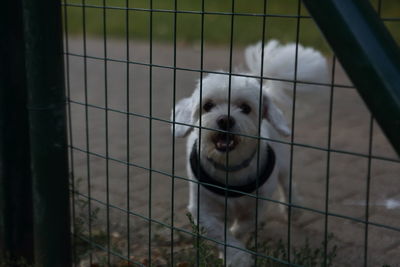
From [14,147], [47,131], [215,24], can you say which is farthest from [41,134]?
[215,24]

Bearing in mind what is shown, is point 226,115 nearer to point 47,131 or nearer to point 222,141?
point 222,141

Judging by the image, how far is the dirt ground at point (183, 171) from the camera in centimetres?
318

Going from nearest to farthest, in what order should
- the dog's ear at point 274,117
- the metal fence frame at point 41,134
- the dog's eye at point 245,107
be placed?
1. the metal fence frame at point 41,134
2. the dog's eye at point 245,107
3. the dog's ear at point 274,117

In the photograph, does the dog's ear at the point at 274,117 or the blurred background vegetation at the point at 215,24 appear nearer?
the dog's ear at the point at 274,117

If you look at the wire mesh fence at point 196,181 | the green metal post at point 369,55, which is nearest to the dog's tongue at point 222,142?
the wire mesh fence at point 196,181

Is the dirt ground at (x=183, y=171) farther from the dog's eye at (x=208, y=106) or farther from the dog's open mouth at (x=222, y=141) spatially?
the dog's eye at (x=208, y=106)

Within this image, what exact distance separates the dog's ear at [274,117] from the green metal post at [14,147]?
1.33m

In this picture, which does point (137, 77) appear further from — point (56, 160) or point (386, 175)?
point (56, 160)

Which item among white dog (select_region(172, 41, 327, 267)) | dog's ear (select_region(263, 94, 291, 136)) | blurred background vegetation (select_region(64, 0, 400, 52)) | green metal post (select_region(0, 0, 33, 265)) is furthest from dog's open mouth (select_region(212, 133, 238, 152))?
blurred background vegetation (select_region(64, 0, 400, 52))

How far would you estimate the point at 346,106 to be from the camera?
21.7 feet

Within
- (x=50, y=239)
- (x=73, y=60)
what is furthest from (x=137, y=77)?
(x=50, y=239)

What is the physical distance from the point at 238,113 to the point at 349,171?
1.82 m

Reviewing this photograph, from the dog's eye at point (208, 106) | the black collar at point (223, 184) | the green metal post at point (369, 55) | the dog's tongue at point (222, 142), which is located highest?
the green metal post at point (369, 55)

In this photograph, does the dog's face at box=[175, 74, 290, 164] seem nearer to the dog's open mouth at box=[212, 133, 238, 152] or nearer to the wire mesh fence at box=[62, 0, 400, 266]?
the dog's open mouth at box=[212, 133, 238, 152]
